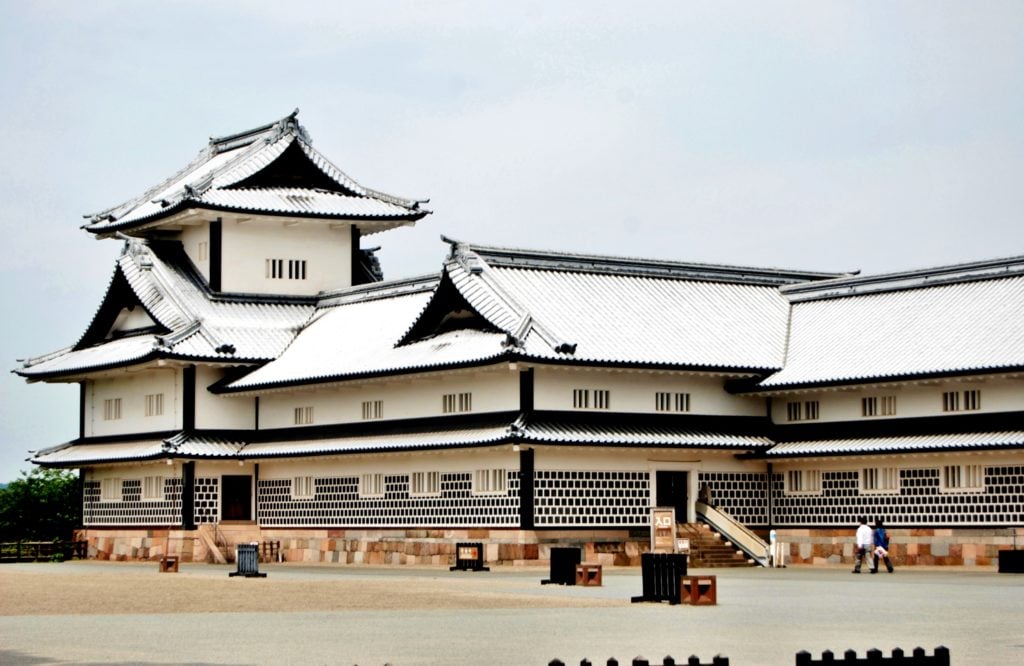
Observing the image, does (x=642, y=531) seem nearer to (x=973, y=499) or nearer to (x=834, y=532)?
(x=834, y=532)

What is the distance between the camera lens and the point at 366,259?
8206 centimetres

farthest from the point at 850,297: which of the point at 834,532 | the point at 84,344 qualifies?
the point at 84,344

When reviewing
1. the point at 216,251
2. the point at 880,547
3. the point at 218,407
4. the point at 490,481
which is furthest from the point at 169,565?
the point at 880,547

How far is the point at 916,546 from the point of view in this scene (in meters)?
59.0

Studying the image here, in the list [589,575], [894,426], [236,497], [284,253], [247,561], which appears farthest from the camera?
[284,253]

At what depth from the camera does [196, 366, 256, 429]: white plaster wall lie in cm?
7156

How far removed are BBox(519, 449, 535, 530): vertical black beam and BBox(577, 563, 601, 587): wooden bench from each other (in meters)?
14.0

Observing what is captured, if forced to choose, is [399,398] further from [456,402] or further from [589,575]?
[589,575]

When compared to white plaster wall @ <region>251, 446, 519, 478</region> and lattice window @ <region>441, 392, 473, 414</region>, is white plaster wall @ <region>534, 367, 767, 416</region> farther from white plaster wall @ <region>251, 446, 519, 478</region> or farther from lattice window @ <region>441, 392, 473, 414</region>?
lattice window @ <region>441, 392, 473, 414</region>

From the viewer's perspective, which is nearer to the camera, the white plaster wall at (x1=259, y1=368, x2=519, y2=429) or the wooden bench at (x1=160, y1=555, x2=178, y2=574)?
the wooden bench at (x1=160, y1=555, x2=178, y2=574)

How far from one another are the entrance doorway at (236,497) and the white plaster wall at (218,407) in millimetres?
2085

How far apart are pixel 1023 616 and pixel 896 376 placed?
26730 millimetres

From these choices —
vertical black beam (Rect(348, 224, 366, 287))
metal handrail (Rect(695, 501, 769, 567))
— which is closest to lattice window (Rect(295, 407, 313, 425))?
vertical black beam (Rect(348, 224, 366, 287))

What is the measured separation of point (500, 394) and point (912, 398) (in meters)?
13.0
